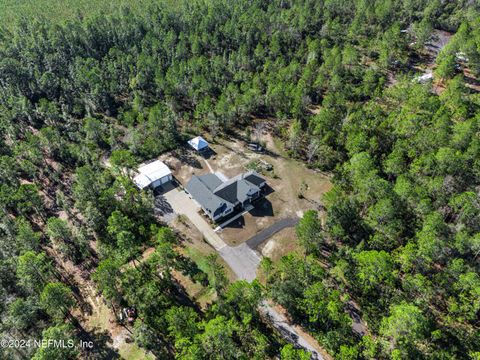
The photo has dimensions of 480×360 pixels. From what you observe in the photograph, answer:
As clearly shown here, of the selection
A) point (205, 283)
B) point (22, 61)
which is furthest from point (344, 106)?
point (22, 61)

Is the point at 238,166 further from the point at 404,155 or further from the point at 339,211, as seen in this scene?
the point at 404,155

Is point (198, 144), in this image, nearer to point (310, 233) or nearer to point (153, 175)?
point (153, 175)

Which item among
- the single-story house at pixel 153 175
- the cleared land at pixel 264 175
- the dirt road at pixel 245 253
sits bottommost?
the dirt road at pixel 245 253

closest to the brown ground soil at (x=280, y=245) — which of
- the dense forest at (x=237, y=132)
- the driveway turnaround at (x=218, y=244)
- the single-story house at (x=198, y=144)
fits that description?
the driveway turnaround at (x=218, y=244)

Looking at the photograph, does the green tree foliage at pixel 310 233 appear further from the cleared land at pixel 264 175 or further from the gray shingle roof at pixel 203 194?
the gray shingle roof at pixel 203 194

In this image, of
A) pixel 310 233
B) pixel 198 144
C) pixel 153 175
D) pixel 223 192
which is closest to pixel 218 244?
pixel 223 192

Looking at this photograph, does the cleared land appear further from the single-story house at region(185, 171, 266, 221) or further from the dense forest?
the dense forest
